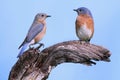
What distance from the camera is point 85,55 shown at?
8.59 meters

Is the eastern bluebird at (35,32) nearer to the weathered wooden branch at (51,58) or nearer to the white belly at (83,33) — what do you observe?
the weathered wooden branch at (51,58)

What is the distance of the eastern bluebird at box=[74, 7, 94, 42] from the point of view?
9617 mm

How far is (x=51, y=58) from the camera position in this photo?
28.5 ft

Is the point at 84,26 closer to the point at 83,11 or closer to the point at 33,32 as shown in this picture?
the point at 83,11

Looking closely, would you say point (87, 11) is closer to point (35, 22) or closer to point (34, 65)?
point (35, 22)

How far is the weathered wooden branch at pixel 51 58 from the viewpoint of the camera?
28.2ft

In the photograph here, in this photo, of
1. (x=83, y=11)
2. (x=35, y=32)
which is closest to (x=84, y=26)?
(x=83, y=11)

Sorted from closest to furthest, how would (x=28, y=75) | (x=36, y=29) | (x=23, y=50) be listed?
1. (x=28, y=75)
2. (x=23, y=50)
3. (x=36, y=29)

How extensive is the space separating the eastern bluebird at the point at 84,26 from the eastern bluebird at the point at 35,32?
78 cm

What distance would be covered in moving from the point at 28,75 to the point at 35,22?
6.47 ft

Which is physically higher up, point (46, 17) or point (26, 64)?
point (46, 17)

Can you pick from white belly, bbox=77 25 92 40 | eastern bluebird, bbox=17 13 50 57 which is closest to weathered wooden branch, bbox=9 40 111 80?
eastern bluebird, bbox=17 13 50 57

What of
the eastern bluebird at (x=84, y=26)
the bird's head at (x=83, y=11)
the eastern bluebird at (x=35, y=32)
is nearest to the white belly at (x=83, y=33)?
the eastern bluebird at (x=84, y=26)

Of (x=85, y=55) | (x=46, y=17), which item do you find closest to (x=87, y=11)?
(x=46, y=17)
